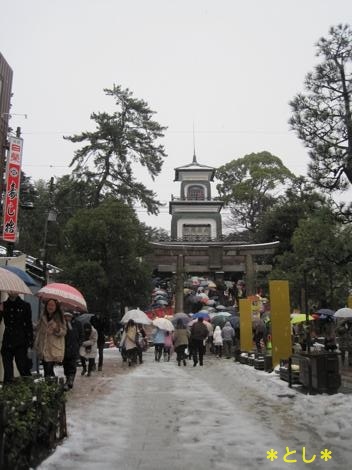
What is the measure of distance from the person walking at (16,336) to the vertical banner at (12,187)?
7.12 metres

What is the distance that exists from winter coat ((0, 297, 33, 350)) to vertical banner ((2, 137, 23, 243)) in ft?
23.3

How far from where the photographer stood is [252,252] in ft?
108

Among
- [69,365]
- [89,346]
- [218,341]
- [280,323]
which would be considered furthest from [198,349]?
[69,365]

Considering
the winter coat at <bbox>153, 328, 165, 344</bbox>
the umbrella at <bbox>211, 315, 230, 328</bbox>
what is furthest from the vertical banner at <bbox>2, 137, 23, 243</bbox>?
the umbrella at <bbox>211, 315, 230, 328</bbox>

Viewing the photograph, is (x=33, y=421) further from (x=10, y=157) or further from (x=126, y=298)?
(x=126, y=298)

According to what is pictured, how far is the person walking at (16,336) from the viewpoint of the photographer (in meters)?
6.93

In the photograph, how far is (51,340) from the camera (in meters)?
7.76

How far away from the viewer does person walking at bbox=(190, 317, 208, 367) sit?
13891 millimetres

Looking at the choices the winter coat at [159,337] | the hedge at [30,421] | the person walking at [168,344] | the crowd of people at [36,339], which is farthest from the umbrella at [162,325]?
the hedge at [30,421]

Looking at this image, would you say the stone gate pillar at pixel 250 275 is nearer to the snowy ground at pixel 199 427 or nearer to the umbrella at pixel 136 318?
the umbrella at pixel 136 318

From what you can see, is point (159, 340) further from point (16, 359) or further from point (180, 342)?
point (16, 359)

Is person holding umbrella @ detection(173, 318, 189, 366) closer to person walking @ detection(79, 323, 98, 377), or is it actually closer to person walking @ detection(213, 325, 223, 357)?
person walking @ detection(213, 325, 223, 357)

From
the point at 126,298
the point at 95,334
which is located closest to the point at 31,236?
the point at 126,298

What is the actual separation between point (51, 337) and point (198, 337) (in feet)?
22.9
